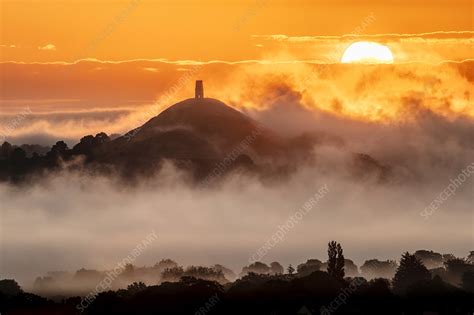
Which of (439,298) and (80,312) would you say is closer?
(80,312)

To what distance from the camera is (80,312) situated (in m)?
182

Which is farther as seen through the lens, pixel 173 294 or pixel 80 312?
pixel 173 294

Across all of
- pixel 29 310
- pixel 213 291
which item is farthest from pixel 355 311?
pixel 29 310

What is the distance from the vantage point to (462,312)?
17738 cm

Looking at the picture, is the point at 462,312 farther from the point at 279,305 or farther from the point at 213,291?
the point at 213,291

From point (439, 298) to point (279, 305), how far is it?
91.3 feet

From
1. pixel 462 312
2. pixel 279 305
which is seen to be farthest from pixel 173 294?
pixel 462 312

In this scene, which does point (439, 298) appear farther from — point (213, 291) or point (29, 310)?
point (29, 310)

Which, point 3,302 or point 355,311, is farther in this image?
point 3,302

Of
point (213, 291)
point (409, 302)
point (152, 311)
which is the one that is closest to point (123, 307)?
point (152, 311)

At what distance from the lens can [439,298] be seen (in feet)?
650

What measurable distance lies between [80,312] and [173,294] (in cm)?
2084

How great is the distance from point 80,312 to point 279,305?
29.8 m

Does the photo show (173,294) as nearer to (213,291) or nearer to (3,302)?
(213,291)
